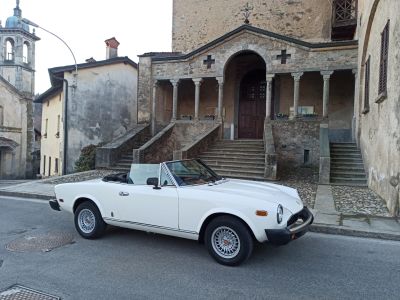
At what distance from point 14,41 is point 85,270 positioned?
39442 millimetres

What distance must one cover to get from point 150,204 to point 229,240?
4.40ft

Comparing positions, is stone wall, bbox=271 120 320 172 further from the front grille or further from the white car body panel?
the front grille

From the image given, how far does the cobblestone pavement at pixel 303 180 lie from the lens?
9.30 metres

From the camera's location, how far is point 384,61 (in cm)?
893

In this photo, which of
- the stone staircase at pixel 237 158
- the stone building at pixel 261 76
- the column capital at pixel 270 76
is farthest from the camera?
the column capital at pixel 270 76

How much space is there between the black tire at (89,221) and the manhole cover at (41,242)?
0.26 m

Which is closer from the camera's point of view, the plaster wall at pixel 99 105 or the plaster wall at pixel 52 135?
the plaster wall at pixel 99 105

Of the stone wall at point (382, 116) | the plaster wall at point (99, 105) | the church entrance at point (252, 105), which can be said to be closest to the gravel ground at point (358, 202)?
the stone wall at point (382, 116)

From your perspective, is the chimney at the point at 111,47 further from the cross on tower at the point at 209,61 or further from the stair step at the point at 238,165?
the stair step at the point at 238,165

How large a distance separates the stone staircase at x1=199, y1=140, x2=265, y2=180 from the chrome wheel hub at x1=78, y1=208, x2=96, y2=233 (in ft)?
23.4

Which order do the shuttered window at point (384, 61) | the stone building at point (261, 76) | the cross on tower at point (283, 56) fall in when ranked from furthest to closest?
the cross on tower at point (283, 56) → the stone building at point (261, 76) → the shuttered window at point (384, 61)

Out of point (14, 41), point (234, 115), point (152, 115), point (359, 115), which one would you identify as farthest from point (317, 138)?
point (14, 41)

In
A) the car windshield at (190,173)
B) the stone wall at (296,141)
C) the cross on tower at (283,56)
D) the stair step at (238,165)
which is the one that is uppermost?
the cross on tower at (283,56)

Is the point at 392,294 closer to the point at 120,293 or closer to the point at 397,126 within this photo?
the point at 120,293
